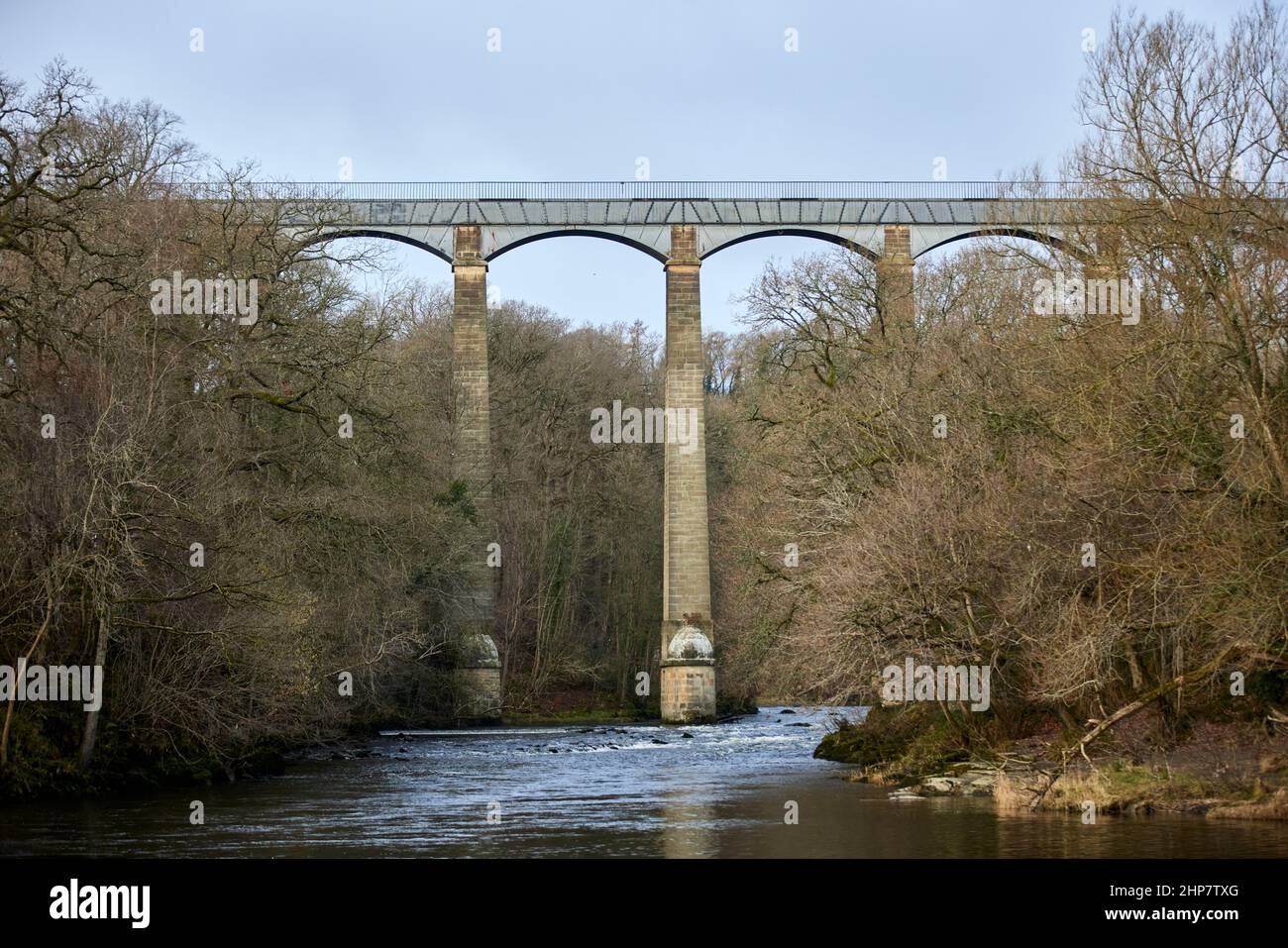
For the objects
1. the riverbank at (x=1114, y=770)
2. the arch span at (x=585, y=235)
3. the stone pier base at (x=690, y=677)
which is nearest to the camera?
the riverbank at (x=1114, y=770)

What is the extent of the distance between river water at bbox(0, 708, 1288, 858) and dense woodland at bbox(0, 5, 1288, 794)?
1.82 m

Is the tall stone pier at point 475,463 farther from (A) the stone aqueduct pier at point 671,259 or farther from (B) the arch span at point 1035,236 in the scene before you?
(B) the arch span at point 1035,236

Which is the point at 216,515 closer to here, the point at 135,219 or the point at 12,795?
the point at 12,795

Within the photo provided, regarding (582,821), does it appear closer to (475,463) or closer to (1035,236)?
(1035,236)

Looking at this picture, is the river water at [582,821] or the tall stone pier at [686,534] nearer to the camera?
the river water at [582,821]

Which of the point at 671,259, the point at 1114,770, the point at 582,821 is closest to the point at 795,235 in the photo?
the point at 671,259

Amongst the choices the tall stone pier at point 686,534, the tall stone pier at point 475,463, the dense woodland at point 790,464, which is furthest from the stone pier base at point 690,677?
the dense woodland at point 790,464

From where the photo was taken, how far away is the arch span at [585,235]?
50938 millimetres

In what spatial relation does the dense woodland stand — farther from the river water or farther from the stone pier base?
the stone pier base

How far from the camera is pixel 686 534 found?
48.2 metres

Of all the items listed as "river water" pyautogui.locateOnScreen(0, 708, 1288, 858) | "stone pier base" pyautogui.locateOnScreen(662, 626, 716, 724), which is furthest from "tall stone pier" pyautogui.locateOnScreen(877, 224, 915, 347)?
"stone pier base" pyautogui.locateOnScreen(662, 626, 716, 724)

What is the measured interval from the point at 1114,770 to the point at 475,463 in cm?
3041

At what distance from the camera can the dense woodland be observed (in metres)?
18.8

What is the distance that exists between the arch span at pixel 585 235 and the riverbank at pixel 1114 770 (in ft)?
90.2
